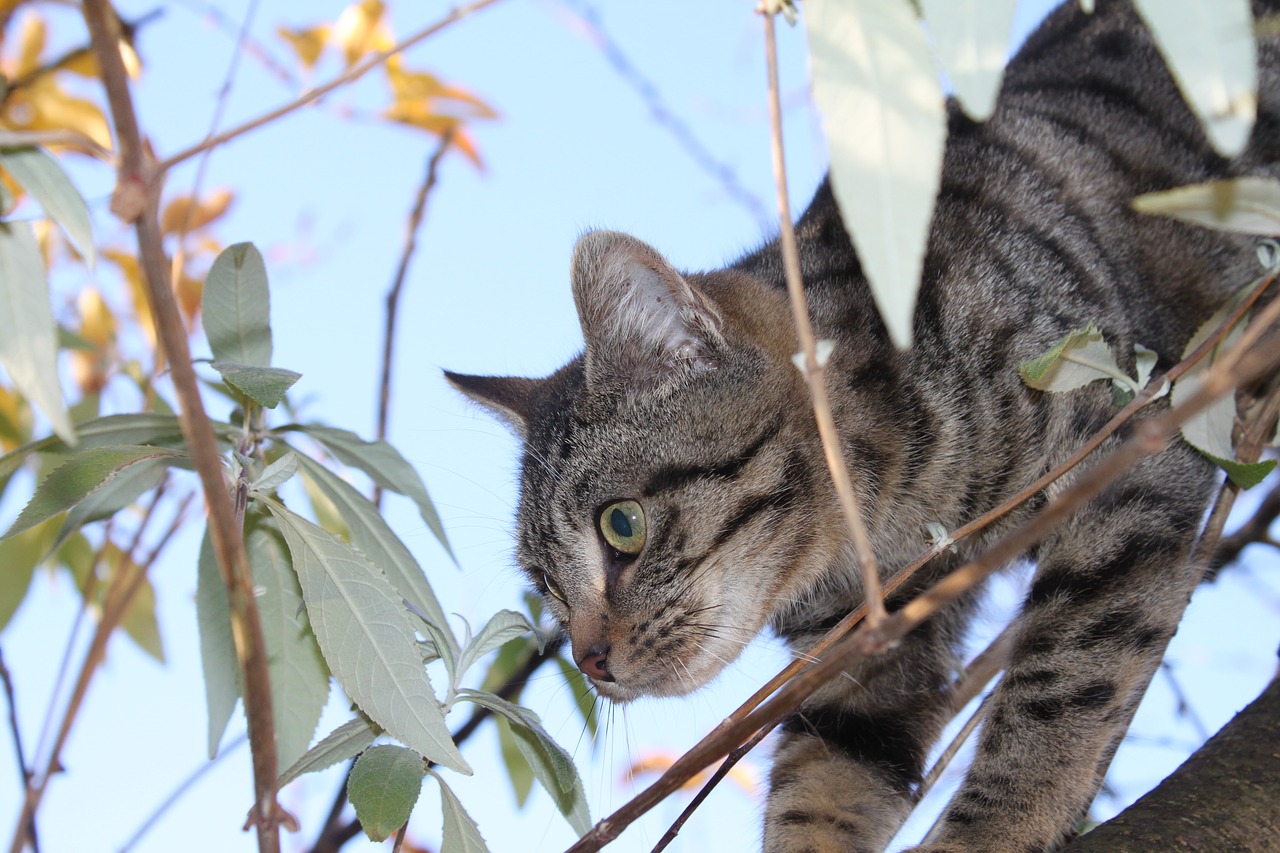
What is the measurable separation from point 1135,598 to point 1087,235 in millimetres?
809

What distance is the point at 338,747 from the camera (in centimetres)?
142

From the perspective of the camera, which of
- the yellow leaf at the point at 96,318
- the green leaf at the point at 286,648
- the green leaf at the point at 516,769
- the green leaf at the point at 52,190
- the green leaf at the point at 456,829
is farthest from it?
the yellow leaf at the point at 96,318

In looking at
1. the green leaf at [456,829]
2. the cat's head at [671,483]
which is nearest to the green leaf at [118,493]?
the green leaf at [456,829]

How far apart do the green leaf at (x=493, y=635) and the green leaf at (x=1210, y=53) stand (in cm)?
111

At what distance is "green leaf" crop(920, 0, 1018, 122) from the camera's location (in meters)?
0.82

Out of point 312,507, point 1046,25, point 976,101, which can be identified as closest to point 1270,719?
point 976,101

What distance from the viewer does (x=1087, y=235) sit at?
228cm

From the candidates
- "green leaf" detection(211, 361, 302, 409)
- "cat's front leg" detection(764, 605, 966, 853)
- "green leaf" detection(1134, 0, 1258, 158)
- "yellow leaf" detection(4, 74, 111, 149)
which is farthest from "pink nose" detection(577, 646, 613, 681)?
"green leaf" detection(1134, 0, 1258, 158)

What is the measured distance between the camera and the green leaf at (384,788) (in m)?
1.20

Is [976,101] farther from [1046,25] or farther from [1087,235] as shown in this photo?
[1046,25]

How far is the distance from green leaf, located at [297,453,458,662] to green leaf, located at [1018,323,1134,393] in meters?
0.95

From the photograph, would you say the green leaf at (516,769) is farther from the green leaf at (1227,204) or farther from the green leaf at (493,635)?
the green leaf at (1227,204)

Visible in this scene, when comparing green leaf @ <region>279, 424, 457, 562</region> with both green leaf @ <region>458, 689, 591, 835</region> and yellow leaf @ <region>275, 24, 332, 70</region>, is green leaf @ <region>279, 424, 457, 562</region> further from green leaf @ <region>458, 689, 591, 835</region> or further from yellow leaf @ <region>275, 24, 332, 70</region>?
yellow leaf @ <region>275, 24, 332, 70</region>

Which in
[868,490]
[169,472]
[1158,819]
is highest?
[169,472]
